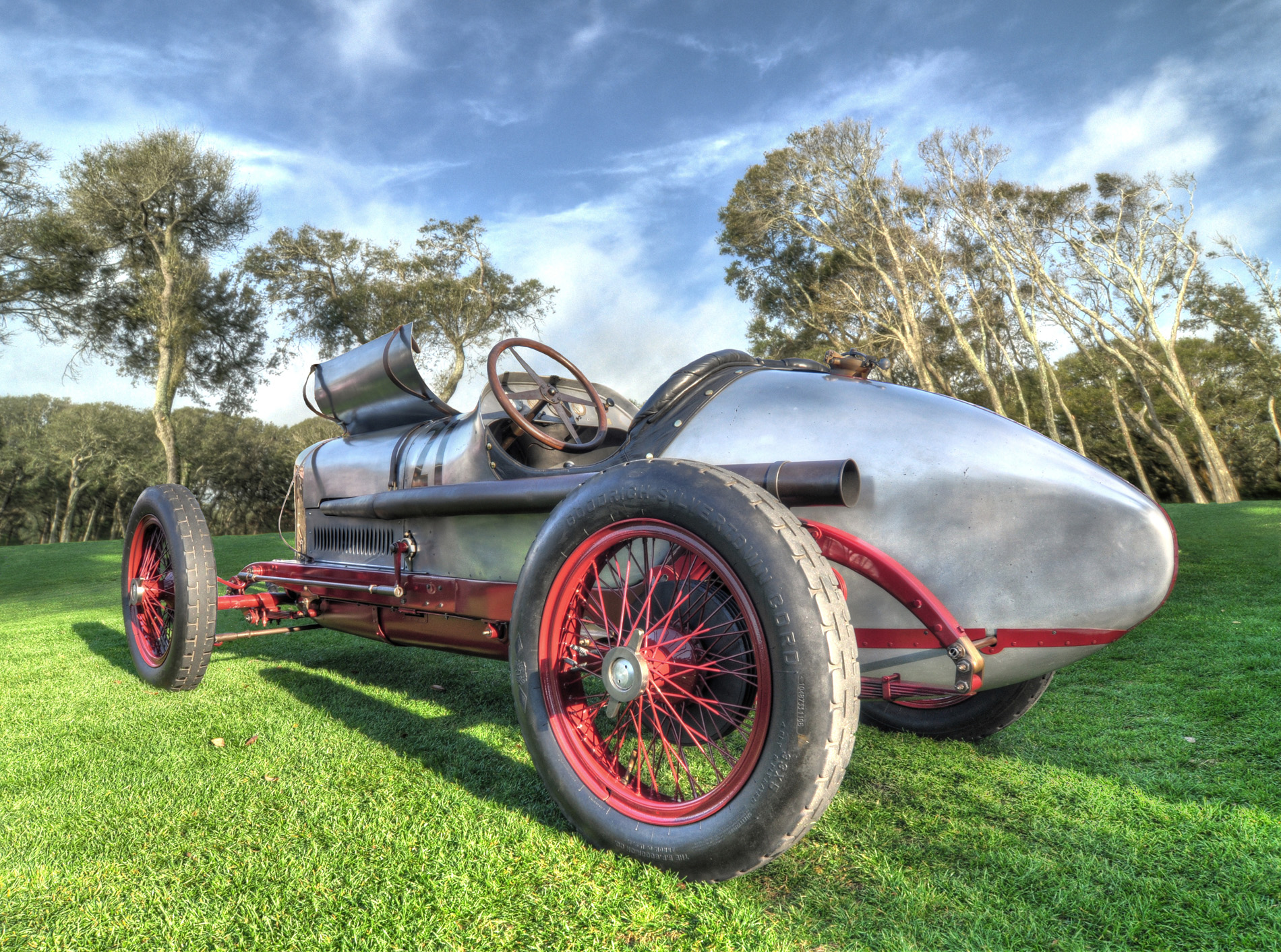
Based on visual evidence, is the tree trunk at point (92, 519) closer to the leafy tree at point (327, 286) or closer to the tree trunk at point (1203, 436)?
the leafy tree at point (327, 286)

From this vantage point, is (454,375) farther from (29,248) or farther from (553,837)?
(553,837)

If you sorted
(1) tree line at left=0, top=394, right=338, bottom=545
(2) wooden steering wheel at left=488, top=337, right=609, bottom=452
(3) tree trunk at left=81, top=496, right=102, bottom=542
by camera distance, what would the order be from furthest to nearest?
(3) tree trunk at left=81, top=496, right=102, bottom=542 < (1) tree line at left=0, top=394, right=338, bottom=545 < (2) wooden steering wheel at left=488, top=337, right=609, bottom=452

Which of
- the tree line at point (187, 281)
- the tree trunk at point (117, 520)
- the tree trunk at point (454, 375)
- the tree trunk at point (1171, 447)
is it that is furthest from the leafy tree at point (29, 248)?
the tree trunk at point (1171, 447)

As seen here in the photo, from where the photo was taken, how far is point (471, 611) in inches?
98.4

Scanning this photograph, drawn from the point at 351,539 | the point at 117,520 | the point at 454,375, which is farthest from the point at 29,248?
the point at 117,520

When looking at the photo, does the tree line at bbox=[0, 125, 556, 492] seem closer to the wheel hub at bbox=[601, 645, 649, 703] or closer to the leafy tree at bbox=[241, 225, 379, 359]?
the leafy tree at bbox=[241, 225, 379, 359]

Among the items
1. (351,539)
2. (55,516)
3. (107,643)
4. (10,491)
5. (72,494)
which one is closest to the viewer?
(351,539)

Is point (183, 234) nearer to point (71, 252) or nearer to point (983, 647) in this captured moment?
point (71, 252)

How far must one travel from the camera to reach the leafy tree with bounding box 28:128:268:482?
17969 millimetres

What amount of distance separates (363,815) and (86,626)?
551cm

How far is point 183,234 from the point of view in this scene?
19828 mm

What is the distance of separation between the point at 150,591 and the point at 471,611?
96.0 inches

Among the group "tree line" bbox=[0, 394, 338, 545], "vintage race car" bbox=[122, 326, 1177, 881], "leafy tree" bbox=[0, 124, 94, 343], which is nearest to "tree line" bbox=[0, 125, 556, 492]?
"leafy tree" bbox=[0, 124, 94, 343]

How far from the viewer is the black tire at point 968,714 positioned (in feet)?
7.54
